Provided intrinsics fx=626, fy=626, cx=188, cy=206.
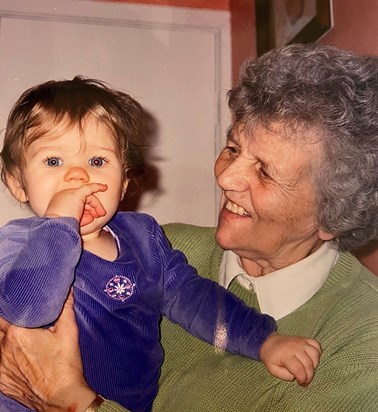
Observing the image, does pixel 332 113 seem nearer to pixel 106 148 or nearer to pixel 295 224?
pixel 295 224

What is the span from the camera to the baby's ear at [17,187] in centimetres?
103

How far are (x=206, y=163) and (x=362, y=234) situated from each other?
154cm

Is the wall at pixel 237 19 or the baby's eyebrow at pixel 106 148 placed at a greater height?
the baby's eyebrow at pixel 106 148

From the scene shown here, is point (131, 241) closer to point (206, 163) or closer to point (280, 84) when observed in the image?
point (280, 84)

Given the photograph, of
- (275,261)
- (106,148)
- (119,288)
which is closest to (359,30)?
(275,261)

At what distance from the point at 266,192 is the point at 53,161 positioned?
→ 1.27ft

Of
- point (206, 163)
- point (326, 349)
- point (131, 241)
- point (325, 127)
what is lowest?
point (206, 163)

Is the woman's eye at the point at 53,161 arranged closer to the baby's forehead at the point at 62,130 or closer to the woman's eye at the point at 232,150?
the baby's forehead at the point at 62,130

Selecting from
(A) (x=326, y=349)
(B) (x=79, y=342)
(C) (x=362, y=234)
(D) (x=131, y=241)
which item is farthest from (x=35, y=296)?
(C) (x=362, y=234)

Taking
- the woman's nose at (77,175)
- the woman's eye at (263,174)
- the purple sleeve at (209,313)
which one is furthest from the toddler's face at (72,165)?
the woman's eye at (263,174)

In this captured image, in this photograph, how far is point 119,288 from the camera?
100 cm

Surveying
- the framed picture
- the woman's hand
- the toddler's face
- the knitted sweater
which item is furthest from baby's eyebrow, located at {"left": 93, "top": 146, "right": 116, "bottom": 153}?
the framed picture

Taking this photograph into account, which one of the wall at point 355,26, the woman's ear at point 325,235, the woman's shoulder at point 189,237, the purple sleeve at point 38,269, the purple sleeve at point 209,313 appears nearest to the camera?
the purple sleeve at point 38,269

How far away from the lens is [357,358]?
973 millimetres
